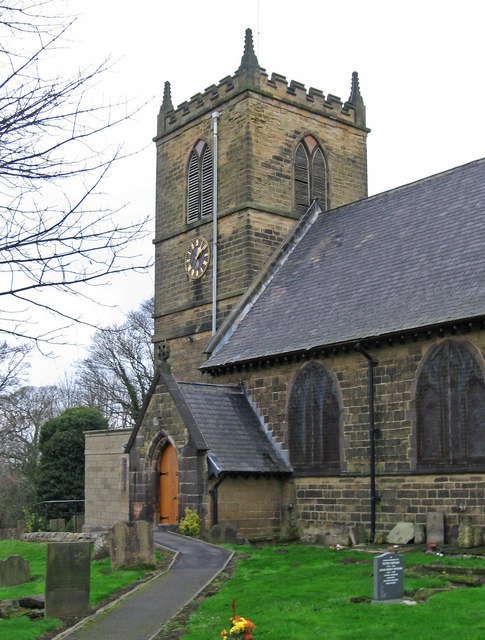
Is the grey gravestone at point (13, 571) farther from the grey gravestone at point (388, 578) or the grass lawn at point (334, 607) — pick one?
the grey gravestone at point (388, 578)

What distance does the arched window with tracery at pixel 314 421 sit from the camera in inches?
896

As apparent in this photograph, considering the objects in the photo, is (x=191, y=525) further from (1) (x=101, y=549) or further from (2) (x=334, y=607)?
(2) (x=334, y=607)

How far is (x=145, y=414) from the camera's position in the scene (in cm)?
2488

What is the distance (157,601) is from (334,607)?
300 centimetres

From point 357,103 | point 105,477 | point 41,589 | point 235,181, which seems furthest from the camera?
point 357,103

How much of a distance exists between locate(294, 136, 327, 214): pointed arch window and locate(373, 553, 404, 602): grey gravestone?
19.9m

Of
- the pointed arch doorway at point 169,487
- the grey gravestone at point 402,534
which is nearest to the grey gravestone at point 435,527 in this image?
the grey gravestone at point 402,534

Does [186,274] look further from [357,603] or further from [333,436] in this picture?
[357,603]

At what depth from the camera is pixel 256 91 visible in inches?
1217

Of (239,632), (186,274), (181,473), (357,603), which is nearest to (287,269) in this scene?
(186,274)

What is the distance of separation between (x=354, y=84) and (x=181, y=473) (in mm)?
19289

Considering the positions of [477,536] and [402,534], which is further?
[402,534]

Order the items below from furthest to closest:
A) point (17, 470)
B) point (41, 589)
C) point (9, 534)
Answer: point (17, 470) → point (9, 534) → point (41, 589)

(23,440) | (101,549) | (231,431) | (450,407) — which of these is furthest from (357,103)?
(23,440)
